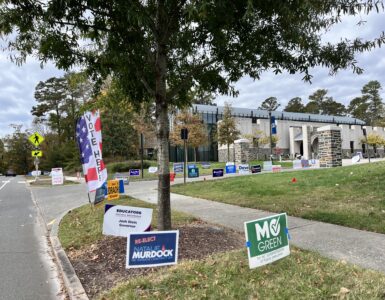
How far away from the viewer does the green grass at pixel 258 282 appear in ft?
12.1

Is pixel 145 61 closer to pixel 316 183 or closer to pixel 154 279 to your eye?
pixel 154 279

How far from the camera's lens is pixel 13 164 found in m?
84.3

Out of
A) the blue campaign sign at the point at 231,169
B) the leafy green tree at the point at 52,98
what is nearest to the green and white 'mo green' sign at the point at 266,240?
the blue campaign sign at the point at 231,169

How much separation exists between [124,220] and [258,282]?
7.50 ft

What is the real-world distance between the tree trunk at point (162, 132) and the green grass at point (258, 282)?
126 cm

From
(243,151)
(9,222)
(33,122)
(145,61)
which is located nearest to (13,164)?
(33,122)

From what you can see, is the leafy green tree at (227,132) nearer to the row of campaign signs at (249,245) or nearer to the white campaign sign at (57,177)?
the white campaign sign at (57,177)

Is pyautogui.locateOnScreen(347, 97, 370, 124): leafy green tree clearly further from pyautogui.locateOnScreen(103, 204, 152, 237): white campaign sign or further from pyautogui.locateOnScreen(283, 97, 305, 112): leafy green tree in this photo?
pyautogui.locateOnScreen(103, 204, 152, 237): white campaign sign

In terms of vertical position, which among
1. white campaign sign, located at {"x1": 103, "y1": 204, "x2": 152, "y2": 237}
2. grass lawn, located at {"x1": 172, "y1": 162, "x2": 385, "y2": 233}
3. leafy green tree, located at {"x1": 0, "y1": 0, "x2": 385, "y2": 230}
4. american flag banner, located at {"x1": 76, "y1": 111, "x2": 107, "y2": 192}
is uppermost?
leafy green tree, located at {"x1": 0, "y1": 0, "x2": 385, "y2": 230}

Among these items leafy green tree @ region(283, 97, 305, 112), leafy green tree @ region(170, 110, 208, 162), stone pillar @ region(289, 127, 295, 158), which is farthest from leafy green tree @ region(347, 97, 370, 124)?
leafy green tree @ region(170, 110, 208, 162)

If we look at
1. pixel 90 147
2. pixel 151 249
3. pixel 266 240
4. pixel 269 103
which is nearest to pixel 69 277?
pixel 151 249

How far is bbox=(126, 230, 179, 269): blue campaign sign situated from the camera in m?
4.12

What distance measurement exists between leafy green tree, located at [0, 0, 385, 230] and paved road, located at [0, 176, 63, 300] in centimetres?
191

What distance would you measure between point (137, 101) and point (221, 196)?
5482 millimetres
